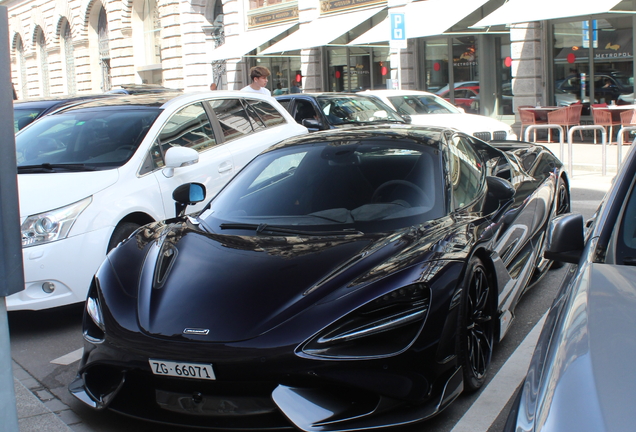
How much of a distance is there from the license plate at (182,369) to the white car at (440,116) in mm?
9486

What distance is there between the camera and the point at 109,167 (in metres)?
5.38

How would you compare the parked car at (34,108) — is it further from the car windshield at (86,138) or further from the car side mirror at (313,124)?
the car side mirror at (313,124)

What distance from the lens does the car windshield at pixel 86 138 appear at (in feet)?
18.4

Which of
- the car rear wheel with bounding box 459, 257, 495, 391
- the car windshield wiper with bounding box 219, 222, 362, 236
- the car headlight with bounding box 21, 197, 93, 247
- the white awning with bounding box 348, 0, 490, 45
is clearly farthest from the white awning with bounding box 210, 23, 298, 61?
the car rear wheel with bounding box 459, 257, 495, 391

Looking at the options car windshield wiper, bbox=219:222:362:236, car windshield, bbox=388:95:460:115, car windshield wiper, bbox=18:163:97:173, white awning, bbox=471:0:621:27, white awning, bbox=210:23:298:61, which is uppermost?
white awning, bbox=210:23:298:61

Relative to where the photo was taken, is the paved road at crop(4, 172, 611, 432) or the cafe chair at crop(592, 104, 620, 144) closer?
the paved road at crop(4, 172, 611, 432)

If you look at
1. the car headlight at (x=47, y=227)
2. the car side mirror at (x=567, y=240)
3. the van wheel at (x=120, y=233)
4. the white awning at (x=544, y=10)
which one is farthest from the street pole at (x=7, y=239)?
the white awning at (x=544, y=10)

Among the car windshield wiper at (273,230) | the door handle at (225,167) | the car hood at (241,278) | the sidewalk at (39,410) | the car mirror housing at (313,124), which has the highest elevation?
the car mirror housing at (313,124)

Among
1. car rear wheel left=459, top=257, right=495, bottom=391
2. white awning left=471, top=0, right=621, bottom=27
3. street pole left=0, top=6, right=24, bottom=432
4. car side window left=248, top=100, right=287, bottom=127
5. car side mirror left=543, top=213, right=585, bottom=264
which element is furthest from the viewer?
white awning left=471, top=0, right=621, bottom=27

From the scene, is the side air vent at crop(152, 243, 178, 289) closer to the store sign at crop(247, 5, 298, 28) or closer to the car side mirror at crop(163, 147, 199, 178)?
the car side mirror at crop(163, 147, 199, 178)

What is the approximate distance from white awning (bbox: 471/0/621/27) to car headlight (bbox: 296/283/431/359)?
518 inches

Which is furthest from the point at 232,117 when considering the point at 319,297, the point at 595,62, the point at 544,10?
the point at 595,62

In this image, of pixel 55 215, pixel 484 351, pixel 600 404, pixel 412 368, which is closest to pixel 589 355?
pixel 600 404

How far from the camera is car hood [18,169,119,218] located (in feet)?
15.7
